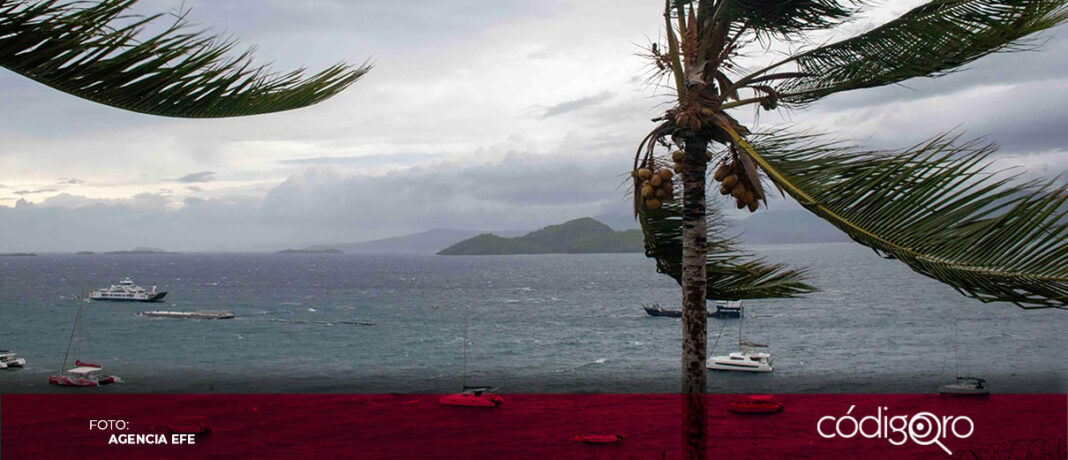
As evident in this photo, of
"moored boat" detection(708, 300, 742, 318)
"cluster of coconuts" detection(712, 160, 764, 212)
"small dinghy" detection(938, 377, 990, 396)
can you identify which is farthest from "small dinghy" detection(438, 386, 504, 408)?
"moored boat" detection(708, 300, 742, 318)

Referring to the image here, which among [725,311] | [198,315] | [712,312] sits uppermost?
[725,311]

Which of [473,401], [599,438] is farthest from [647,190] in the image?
[473,401]

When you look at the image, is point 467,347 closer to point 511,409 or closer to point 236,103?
point 511,409

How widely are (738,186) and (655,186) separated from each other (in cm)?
62

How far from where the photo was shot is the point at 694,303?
5.75 m

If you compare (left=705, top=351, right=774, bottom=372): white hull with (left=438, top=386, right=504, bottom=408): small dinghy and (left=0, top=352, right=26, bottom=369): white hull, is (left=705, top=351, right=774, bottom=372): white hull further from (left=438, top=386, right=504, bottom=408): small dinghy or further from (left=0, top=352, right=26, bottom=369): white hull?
(left=0, top=352, right=26, bottom=369): white hull

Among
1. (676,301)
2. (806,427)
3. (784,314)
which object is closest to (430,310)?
(676,301)

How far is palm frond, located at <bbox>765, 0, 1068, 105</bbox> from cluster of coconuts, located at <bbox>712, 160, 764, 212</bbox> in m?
1.07

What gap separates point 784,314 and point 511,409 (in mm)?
68287

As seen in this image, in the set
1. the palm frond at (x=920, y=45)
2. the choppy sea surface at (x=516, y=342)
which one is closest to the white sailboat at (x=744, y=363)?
the choppy sea surface at (x=516, y=342)

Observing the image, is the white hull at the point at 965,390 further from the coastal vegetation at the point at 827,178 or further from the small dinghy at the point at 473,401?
the coastal vegetation at the point at 827,178
